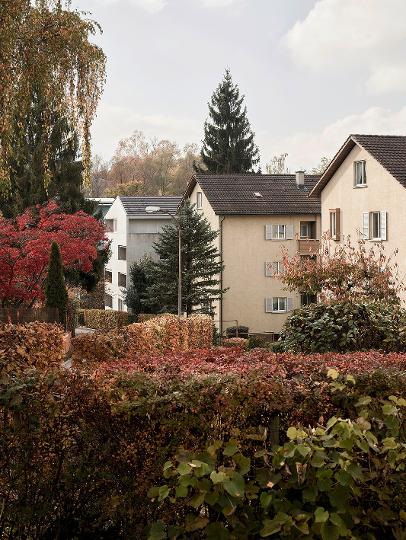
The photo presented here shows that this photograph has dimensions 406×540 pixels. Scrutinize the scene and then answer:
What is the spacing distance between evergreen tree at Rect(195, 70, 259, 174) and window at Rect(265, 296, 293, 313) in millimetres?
23159

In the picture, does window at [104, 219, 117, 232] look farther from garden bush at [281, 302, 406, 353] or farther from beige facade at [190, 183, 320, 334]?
garden bush at [281, 302, 406, 353]

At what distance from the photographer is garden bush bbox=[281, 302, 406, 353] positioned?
16578 millimetres

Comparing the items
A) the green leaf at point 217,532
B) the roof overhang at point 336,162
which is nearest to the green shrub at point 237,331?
the roof overhang at point 336,162

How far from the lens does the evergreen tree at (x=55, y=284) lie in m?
33.2

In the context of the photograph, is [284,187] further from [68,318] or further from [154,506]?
[154,506]

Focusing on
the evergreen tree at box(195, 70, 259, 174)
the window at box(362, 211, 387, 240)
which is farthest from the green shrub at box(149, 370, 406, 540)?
the evergreen tree at box(195, 70, 259, 174)

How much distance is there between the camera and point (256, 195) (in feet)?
162

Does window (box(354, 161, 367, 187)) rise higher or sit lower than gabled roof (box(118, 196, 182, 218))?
lower

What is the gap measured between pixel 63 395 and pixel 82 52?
299 inches

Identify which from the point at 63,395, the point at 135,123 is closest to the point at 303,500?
the point at 63,395

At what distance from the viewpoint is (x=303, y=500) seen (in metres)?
4.59

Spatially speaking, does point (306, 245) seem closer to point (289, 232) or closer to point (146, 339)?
point (289, 232)

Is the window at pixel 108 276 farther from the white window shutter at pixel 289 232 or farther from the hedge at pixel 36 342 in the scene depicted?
the hedge at pixel 36 342


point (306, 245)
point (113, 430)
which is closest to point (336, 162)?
point (306, 245)
